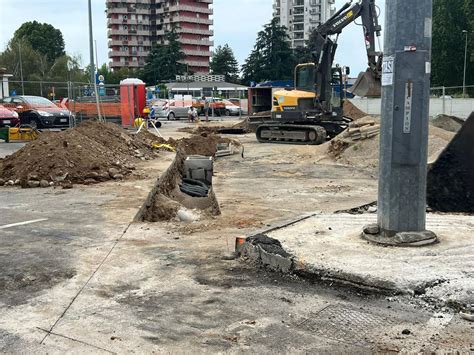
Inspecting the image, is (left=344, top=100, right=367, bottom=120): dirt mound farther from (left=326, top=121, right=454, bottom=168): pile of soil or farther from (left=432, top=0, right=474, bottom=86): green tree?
(left=432, top=0, right=474, bottom=86): green tree

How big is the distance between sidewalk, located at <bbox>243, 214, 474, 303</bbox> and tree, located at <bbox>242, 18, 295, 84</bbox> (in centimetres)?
10140

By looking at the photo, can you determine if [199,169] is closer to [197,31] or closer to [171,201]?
[171,201]

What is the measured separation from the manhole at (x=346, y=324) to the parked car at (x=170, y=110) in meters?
44.1

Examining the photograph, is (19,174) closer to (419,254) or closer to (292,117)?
(419,254)

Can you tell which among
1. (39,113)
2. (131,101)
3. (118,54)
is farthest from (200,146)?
(118,54)

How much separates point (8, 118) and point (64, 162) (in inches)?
472

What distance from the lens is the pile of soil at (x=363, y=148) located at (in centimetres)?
1591

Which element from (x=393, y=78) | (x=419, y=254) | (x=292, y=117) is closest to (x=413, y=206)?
(x=419, y=254)

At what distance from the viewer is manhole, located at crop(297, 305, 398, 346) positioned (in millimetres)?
4027

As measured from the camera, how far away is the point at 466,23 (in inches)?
2467

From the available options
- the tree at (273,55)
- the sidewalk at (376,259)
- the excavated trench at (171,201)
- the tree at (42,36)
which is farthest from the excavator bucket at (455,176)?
the tree at (42,36)

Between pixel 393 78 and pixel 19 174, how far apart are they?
9778mm

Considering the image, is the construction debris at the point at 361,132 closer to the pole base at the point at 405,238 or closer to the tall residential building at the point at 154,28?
the pole base at the point at 405,238

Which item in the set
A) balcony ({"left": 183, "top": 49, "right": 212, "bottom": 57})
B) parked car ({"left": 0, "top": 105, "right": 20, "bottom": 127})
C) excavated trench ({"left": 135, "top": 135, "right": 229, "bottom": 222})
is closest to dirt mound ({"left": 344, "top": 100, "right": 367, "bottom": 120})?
parked car ({"left": 0, "top": 105, "right": 20, "bottom": 127})
